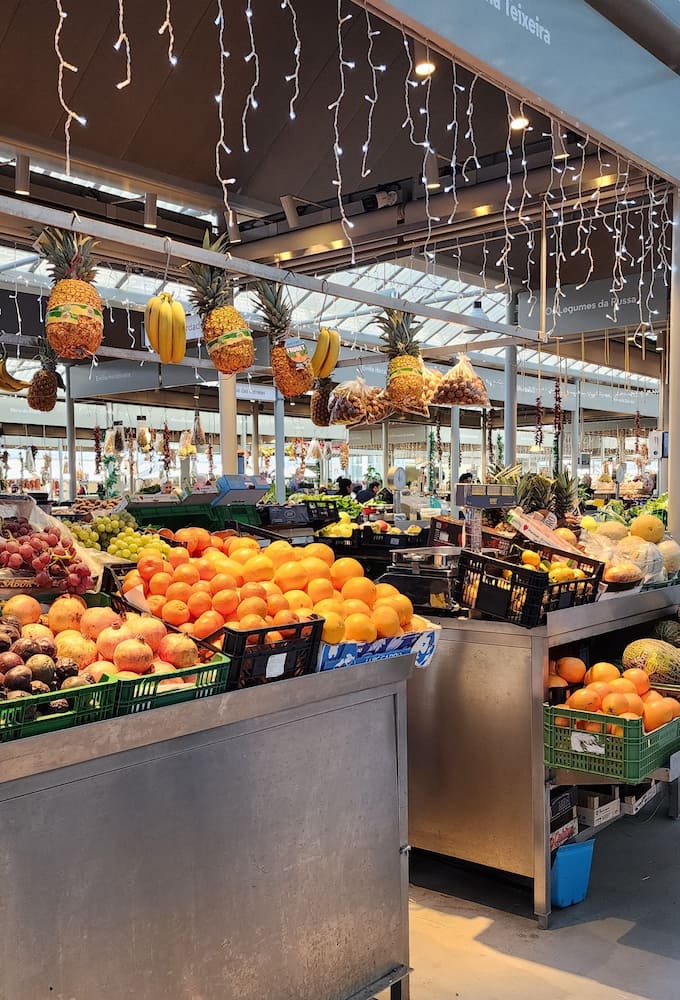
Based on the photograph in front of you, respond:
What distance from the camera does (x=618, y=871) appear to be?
3.67m

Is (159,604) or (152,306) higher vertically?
(152,306)

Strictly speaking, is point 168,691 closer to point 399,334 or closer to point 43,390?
point 399,334

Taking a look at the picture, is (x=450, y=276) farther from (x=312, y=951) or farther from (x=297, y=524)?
(x=312, y=951)

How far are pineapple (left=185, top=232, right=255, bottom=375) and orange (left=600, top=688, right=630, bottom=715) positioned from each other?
2.48 metres

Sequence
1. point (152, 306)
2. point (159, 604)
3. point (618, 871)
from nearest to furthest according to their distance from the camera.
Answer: point (159, 604) < point (618, 871) < point (152, 306)

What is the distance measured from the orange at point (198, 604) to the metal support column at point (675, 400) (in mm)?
3988

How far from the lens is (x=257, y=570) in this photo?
3.02m

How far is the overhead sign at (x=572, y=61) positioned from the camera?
3.65 metres

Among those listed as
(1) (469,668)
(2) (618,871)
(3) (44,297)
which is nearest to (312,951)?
(1) (469,668)

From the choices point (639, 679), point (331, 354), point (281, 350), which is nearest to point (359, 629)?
point (639, 679)

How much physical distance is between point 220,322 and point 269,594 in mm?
2180

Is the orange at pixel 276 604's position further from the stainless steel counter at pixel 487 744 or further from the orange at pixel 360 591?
the stainless steel counter at pixel 487 744

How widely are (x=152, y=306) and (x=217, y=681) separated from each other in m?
2.90

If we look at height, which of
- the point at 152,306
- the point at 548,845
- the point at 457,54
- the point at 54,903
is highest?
the point at 457,54
